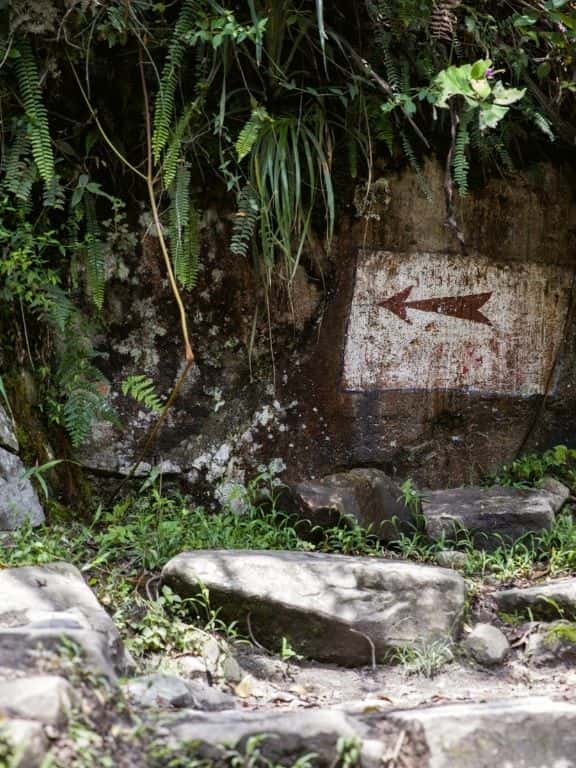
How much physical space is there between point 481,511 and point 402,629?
98 cm

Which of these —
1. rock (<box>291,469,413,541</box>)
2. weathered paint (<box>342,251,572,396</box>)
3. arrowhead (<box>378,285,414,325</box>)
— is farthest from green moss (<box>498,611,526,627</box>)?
arrowhead (<box>378,285,414,325</box>)

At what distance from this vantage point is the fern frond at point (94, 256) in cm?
380

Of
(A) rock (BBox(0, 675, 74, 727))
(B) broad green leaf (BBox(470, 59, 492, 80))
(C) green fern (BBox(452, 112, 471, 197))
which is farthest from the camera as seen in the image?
(C) green fern (BBox(452, 112, 471, 197))

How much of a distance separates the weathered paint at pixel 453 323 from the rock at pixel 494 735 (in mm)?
2285

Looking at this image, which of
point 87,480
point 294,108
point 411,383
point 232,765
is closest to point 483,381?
point 411,383

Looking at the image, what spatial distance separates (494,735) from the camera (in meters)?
2.19

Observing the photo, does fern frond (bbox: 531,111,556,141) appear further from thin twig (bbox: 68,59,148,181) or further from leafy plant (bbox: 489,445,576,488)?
thin twig (bbox: 68,59,148,181)

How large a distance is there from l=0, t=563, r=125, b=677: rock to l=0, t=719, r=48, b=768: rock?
31 cm

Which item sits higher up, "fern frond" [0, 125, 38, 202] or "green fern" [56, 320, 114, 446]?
"fern frond" [0, 125, 38, 202]

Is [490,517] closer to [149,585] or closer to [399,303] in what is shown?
[399,303]

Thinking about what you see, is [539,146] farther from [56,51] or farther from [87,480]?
[87,480]

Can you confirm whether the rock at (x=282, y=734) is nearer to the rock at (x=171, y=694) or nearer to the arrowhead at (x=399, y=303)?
the rock at (x=171, y=694)

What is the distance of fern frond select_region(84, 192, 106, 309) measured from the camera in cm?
380

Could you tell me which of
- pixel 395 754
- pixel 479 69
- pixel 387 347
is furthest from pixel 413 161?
pixel 395 754
